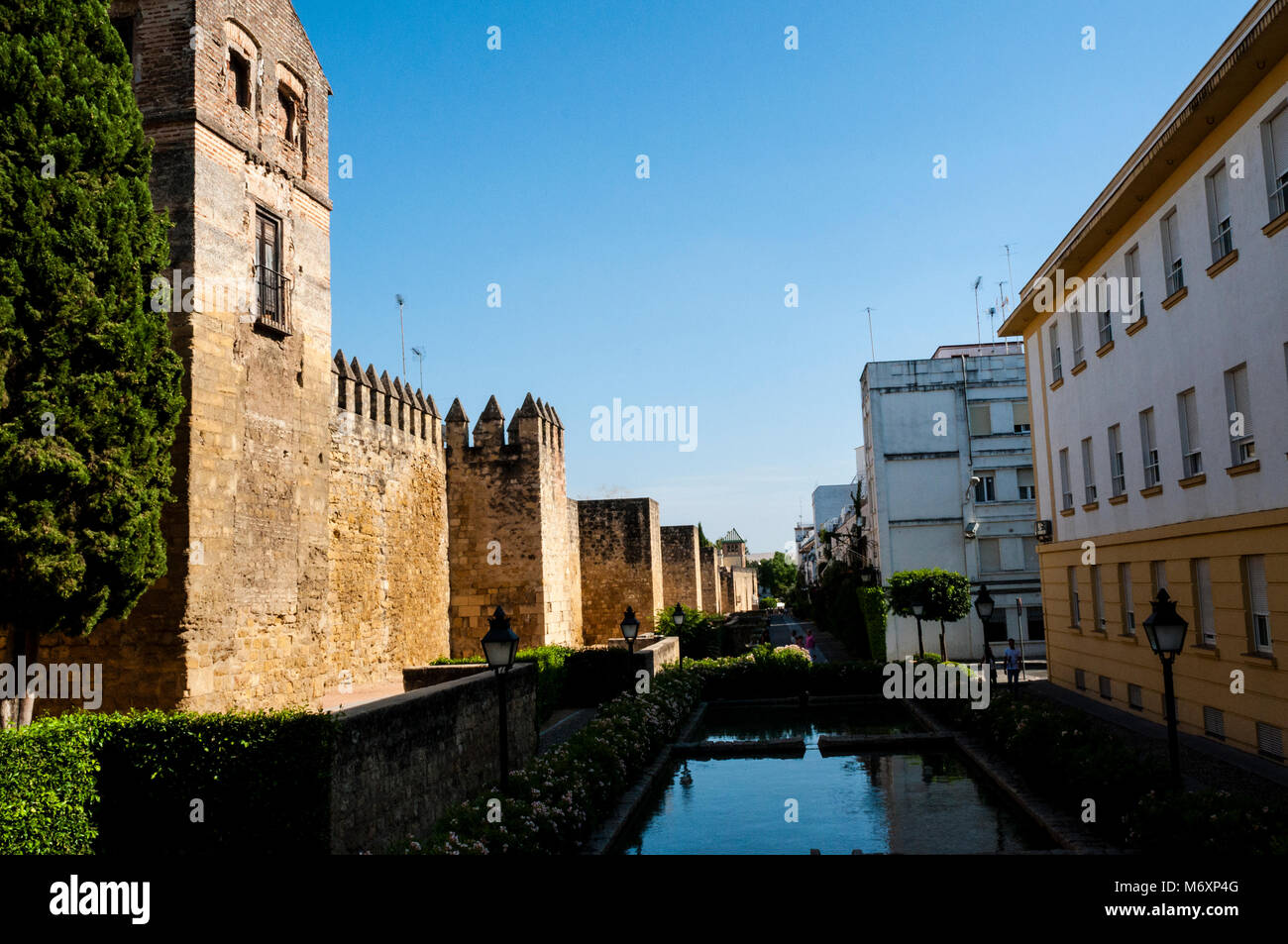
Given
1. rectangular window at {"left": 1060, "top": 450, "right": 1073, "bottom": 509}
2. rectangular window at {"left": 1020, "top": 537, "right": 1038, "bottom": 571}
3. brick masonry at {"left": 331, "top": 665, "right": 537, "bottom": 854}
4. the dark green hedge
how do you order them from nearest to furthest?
the dark green hedge
brick masonry at {"left": 331, "top": 665, "right": 537, "bottom": 854}
rectangular window at {"left": 1060, "top": 450, "right": 1073, "bottom": 509}
rectangular window at {"left": 1020, "top": 537, "right": 1038, "bottom": 571}

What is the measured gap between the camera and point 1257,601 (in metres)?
13.4

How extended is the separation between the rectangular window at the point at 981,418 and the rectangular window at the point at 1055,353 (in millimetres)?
12418

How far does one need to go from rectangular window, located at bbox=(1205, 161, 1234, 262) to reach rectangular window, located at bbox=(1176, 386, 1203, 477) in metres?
2.34

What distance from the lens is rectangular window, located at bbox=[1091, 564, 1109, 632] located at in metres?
20.2

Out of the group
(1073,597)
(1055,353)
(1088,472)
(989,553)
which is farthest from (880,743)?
(989,553)

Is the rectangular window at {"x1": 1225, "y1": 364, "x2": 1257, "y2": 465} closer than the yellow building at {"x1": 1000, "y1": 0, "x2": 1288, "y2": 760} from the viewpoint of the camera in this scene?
No

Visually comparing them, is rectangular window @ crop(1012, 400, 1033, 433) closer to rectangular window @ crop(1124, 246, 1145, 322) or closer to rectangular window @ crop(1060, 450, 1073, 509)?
rectangular window @ crop(1060, 450, 1073, 509)

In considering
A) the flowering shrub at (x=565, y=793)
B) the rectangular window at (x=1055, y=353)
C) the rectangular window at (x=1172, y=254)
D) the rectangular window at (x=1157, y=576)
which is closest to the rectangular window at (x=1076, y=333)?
the rectangular window at (x=1055, y=353)

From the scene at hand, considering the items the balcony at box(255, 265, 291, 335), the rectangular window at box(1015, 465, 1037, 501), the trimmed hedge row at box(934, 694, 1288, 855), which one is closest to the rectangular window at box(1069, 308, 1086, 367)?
the trimmed hedge row at box(934, 694, 1288, 855)

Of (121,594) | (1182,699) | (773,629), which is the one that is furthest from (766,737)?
(773,629)

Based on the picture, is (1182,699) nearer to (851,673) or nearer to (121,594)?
(851,673)

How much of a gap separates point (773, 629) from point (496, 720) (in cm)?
5190

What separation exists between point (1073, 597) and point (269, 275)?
18.7 meters
